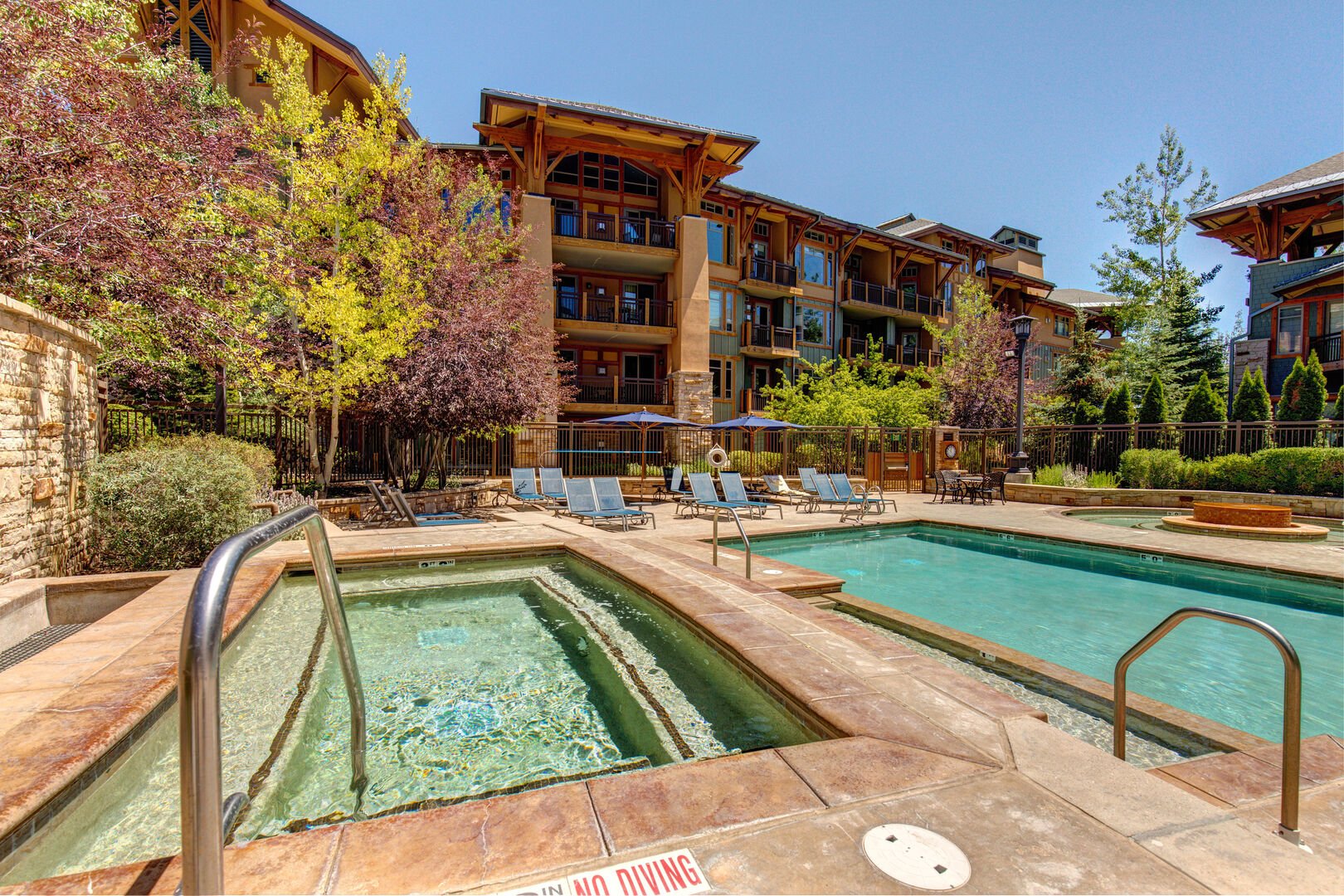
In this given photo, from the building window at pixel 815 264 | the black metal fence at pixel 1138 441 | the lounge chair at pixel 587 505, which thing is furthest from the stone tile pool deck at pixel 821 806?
the building window at pixel 815 264

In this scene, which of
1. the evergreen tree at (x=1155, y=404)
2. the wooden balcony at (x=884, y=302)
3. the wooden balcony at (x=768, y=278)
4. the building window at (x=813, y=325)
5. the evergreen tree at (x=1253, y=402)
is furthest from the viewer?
the wooden balcony at (x=884, y=302)

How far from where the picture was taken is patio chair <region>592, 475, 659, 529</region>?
1059 centimetres

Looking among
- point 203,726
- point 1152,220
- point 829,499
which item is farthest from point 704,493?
point 1152,220

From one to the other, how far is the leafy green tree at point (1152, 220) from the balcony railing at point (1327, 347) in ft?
17.6

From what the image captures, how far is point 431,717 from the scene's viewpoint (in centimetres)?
379

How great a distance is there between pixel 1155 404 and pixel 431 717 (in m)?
20.6

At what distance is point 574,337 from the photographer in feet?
74.7

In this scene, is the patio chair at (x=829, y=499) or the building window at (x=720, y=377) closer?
the patio chair at (x=829, y=499)

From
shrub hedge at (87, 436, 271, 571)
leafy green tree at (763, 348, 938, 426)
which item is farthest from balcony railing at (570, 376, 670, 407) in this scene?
shrub hedge at (87, 436, 271, 571)

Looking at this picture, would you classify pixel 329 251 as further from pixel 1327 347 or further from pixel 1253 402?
pixel 1327 347

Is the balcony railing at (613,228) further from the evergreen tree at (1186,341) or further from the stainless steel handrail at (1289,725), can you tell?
the stainless steel handrail at (1289,725)

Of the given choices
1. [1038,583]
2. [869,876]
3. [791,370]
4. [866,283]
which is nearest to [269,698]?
[869,876]

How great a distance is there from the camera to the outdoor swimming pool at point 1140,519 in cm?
1164

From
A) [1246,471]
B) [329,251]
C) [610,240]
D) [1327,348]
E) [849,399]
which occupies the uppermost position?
[610,240]
